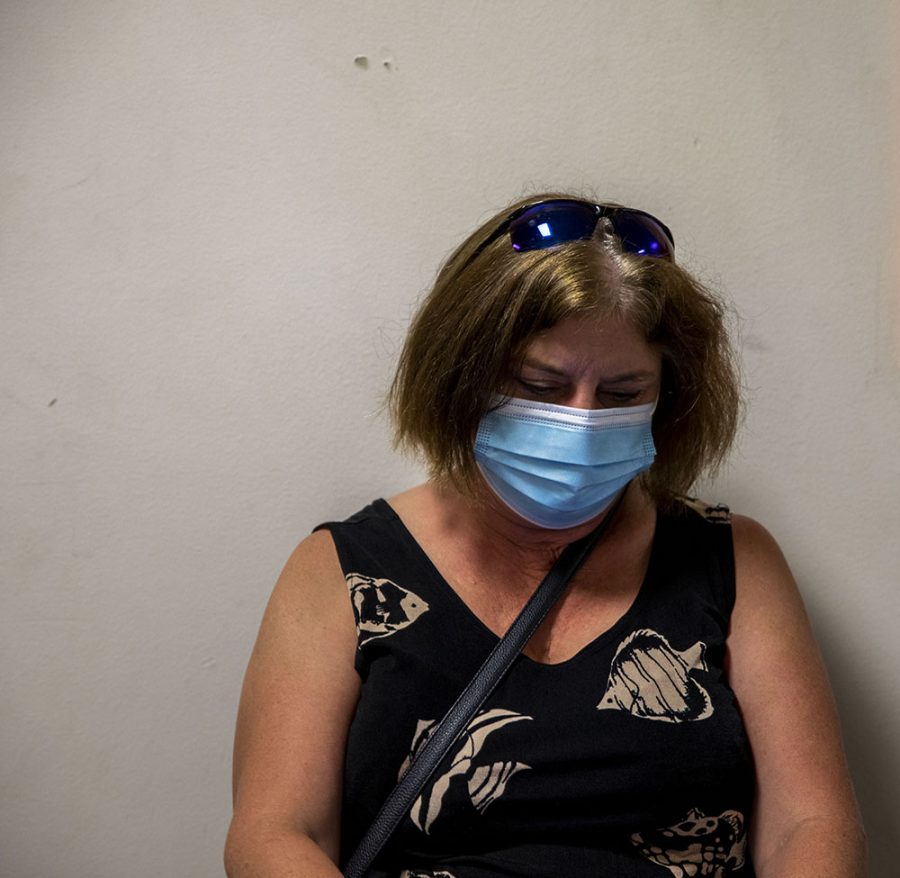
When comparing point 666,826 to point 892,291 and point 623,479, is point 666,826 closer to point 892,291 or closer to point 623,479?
point 623,479

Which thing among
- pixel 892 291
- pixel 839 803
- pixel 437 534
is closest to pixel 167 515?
pixel 437 534

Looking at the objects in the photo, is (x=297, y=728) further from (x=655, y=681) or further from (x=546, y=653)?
(x=655, y=681)

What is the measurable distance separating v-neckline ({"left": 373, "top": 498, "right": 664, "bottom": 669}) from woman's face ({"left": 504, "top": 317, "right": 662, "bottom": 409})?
0.87ft

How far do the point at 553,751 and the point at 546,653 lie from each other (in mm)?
137

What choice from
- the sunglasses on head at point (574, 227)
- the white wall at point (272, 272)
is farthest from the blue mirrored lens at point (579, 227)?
the white wall at point (272, 272)

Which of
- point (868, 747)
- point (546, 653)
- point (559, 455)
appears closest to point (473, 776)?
point (546, 653)

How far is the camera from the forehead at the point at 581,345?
1350mm

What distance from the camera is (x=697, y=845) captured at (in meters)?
1.38

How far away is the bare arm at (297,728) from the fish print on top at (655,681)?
36 centimetres

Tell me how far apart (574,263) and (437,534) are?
0.44m

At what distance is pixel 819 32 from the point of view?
1.64 metres

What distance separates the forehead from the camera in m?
1.35

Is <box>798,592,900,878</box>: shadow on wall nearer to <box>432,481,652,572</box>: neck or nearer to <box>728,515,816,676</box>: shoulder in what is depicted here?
<box>728,515,816,676</box>: shoulder

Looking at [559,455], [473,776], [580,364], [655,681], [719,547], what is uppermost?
[580,364]
